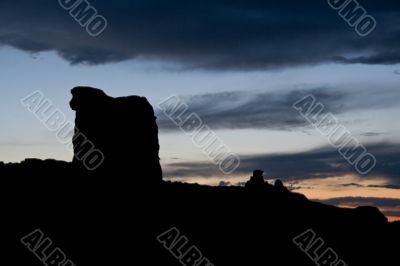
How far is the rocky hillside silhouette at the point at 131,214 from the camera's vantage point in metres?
51.0

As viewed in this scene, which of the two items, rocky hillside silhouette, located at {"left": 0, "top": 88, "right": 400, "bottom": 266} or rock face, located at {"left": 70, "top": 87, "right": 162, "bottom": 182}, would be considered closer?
rocky hillside silhouette, located at {"left": 0, "top": 88, "right": 400, "bottom": 266}

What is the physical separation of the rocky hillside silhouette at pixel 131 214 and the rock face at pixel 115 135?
91 millimetres

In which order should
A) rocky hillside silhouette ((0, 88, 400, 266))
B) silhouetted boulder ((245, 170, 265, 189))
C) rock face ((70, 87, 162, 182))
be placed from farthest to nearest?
silhouetted boulder ((245, 170, 265, 189)), rock face ((70, 87, 162, 182)), rocky hillside silhouette ((0, 88, 400, 266))

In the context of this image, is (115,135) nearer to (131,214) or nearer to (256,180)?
(131,214)

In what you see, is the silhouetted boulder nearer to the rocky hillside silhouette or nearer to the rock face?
the rocky hillside silhouette

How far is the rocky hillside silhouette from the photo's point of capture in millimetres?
51031

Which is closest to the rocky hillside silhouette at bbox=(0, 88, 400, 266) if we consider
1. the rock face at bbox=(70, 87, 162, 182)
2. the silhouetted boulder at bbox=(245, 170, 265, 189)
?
the rock face at bbox=(70, 87, 162, 182)

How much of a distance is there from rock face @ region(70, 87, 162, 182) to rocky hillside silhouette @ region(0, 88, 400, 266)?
0.30 feet

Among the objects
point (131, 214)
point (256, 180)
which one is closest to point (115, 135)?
point (131, 214)

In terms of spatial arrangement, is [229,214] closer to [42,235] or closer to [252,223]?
[252,223]

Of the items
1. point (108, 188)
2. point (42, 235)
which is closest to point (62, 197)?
point (108, 188)

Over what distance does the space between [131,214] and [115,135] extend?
736cm

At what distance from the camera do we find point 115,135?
59875mm

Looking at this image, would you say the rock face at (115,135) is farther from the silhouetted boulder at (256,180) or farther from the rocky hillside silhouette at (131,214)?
the silhouetted boulder at (256,180)
